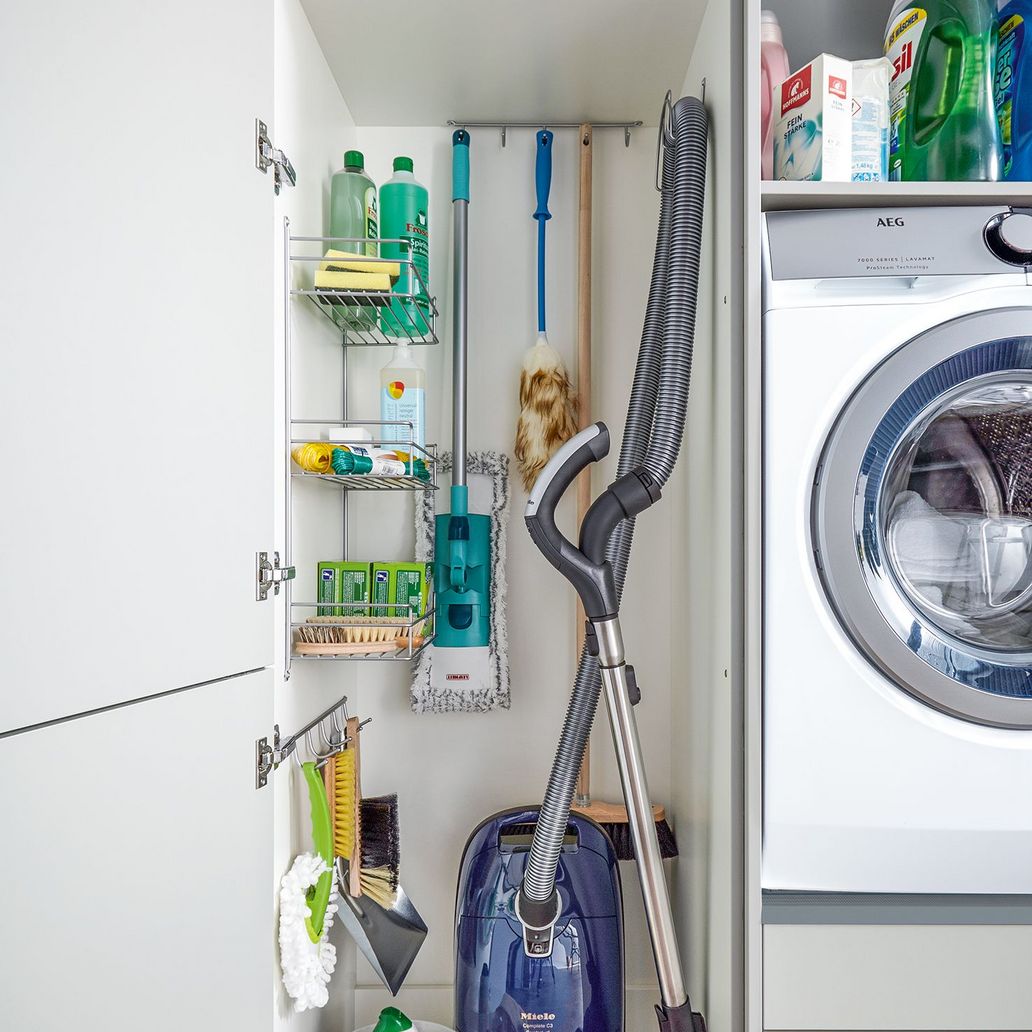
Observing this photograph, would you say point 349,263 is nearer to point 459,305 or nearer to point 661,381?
point 459,305

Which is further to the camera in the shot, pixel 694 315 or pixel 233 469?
pixel 694 315

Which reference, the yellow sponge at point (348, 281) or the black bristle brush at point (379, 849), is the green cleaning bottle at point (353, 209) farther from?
the black bristle brush at point (379, 849)

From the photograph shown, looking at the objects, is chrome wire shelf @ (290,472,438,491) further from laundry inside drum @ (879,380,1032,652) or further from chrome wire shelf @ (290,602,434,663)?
laundry inside drum @ (879,380,1032,652)

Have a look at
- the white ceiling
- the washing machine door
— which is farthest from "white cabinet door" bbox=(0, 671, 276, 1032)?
the white ceiling

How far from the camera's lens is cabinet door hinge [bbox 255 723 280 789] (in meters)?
1.06

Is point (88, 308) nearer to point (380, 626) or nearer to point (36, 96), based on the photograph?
point (36, 96)

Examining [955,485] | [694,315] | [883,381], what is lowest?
[955,485]

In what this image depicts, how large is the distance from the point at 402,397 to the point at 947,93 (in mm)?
901

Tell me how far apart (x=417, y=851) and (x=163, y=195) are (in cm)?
128

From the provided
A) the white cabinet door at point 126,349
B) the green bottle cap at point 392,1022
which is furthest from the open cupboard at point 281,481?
the green bottle cap at point 392,1022

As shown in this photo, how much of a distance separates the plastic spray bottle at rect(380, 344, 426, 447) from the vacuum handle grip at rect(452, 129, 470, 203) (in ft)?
1.03

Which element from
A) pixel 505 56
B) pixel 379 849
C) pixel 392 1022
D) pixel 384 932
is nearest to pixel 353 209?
pixel 505 56

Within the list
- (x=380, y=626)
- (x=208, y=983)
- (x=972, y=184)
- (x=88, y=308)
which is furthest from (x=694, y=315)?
(x=208, y=983)

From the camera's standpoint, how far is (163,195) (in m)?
0.80
